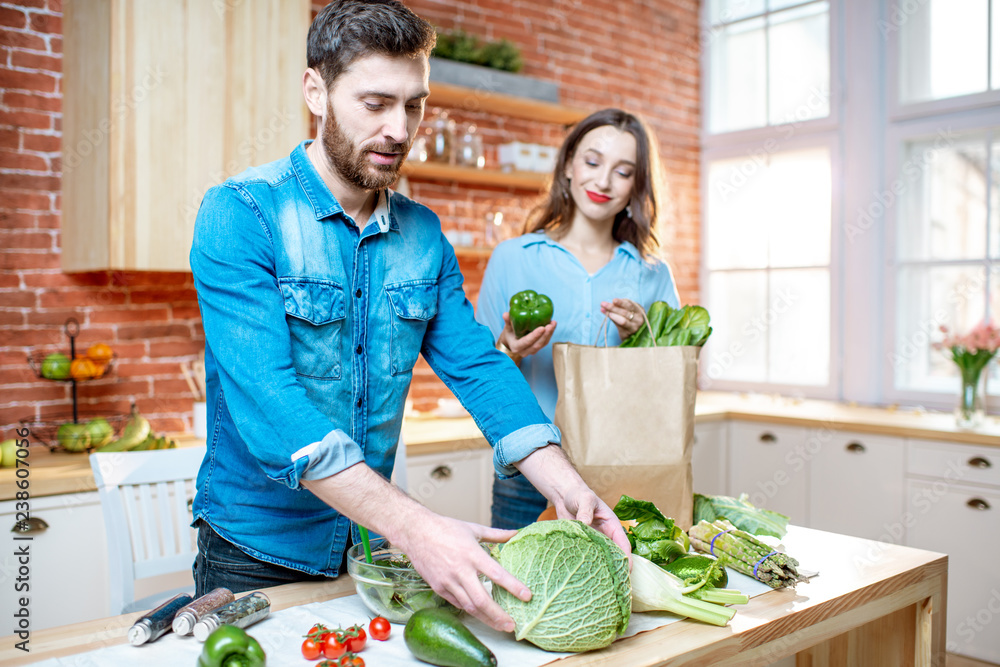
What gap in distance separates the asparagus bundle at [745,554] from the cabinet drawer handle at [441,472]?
161 centimetres

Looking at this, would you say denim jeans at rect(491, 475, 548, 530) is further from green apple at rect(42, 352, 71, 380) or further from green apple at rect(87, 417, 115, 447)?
green apple at rect(42, 352, 71, 380)

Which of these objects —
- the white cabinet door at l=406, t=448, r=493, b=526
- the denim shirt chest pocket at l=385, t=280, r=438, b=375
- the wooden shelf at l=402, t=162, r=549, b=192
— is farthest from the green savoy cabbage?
the wooden shelf at l=402, t=162, r=549, b=192

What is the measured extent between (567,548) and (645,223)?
4.28 ft

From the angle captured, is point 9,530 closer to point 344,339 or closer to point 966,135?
point 344,339

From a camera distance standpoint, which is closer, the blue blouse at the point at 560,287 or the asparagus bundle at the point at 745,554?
the asparagus bundle at the point at 745,554

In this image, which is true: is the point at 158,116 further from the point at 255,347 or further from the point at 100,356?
the point at 255,347

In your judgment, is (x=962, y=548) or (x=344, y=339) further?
(x=962, y=548)

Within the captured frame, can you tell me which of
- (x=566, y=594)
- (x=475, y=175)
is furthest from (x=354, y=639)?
(x=475, y=175)

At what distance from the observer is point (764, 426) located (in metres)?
3.78

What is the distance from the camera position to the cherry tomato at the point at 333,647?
0.96m

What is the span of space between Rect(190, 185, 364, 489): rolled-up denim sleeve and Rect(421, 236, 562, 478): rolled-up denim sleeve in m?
0.33

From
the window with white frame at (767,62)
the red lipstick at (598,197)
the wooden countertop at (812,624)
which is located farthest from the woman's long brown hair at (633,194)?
the window with white frame at (767,62)

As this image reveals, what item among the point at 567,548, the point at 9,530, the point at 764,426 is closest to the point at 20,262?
the point at 9,530

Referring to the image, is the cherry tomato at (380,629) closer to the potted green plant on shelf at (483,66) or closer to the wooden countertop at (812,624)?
the wooden countertop at (812,624)
